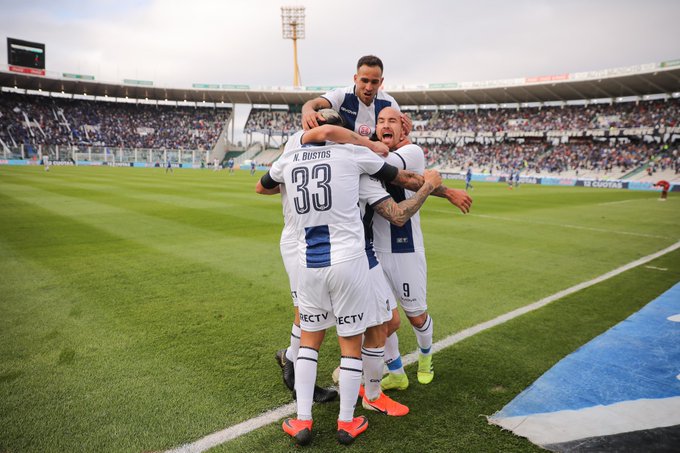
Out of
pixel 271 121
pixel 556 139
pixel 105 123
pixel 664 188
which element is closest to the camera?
pixel 664 188

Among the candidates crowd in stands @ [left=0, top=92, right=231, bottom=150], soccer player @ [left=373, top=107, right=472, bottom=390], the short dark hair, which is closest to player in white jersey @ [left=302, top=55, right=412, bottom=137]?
the short dark hair

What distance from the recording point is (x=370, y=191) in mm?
3000

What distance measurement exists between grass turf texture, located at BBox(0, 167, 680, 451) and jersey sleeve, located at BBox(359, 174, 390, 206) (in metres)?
1.70

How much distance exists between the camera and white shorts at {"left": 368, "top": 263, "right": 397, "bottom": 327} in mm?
2986

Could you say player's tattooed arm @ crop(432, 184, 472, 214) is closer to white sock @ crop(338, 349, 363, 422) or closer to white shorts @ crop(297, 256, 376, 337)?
white shorts @ crop(297, 256, 376, 337)

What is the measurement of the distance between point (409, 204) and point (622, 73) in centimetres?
5161

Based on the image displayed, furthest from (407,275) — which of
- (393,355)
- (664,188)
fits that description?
(664,188)

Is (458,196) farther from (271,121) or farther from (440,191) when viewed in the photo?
(271,121)

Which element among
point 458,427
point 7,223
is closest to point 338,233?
point 458,427

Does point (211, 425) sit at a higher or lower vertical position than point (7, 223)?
lower

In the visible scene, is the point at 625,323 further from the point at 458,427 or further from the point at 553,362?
the point at 458,427

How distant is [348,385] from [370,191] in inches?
55.2

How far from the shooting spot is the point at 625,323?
5.13 meters

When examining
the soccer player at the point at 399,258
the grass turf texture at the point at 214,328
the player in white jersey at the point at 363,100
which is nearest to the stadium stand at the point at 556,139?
the grass turf texture at the point at 214,328
